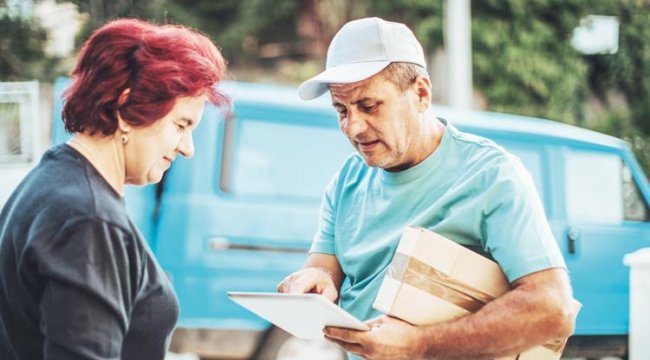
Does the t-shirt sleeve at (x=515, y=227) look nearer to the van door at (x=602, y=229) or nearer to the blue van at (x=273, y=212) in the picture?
the blue van at (x=273, y=212)

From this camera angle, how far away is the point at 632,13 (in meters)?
14.8

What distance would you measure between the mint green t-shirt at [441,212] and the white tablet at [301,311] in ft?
0.66

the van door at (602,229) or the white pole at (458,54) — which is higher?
the white pole at (458,54)

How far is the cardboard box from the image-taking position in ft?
6.22

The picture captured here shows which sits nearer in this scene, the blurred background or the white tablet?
the white tablet

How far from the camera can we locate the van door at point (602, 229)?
625 centimetres

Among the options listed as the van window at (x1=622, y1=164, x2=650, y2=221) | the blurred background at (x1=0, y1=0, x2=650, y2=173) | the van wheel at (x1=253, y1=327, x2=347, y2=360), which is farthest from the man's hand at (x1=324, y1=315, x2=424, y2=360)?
the blurred background at (x1=0, y1=0, x2=650, y2=173)

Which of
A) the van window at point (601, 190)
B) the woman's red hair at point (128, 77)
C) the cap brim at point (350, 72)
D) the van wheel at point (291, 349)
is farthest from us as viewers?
the van window at point (601, 190)

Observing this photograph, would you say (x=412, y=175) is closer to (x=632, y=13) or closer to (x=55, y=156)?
(x=55, y=156)

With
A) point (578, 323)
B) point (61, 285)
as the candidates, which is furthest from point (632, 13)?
point (61, 285)

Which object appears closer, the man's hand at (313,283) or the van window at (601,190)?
the man's hand at (313,283)

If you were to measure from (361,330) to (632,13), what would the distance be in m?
14.3

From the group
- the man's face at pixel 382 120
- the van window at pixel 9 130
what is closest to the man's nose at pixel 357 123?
the man's face at pixel 382 120

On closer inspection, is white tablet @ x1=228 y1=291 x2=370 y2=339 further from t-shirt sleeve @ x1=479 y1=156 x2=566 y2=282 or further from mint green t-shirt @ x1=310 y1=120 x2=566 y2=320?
t-shirt sleeve @ x1=479 y1=156 x2=566 y2=282
